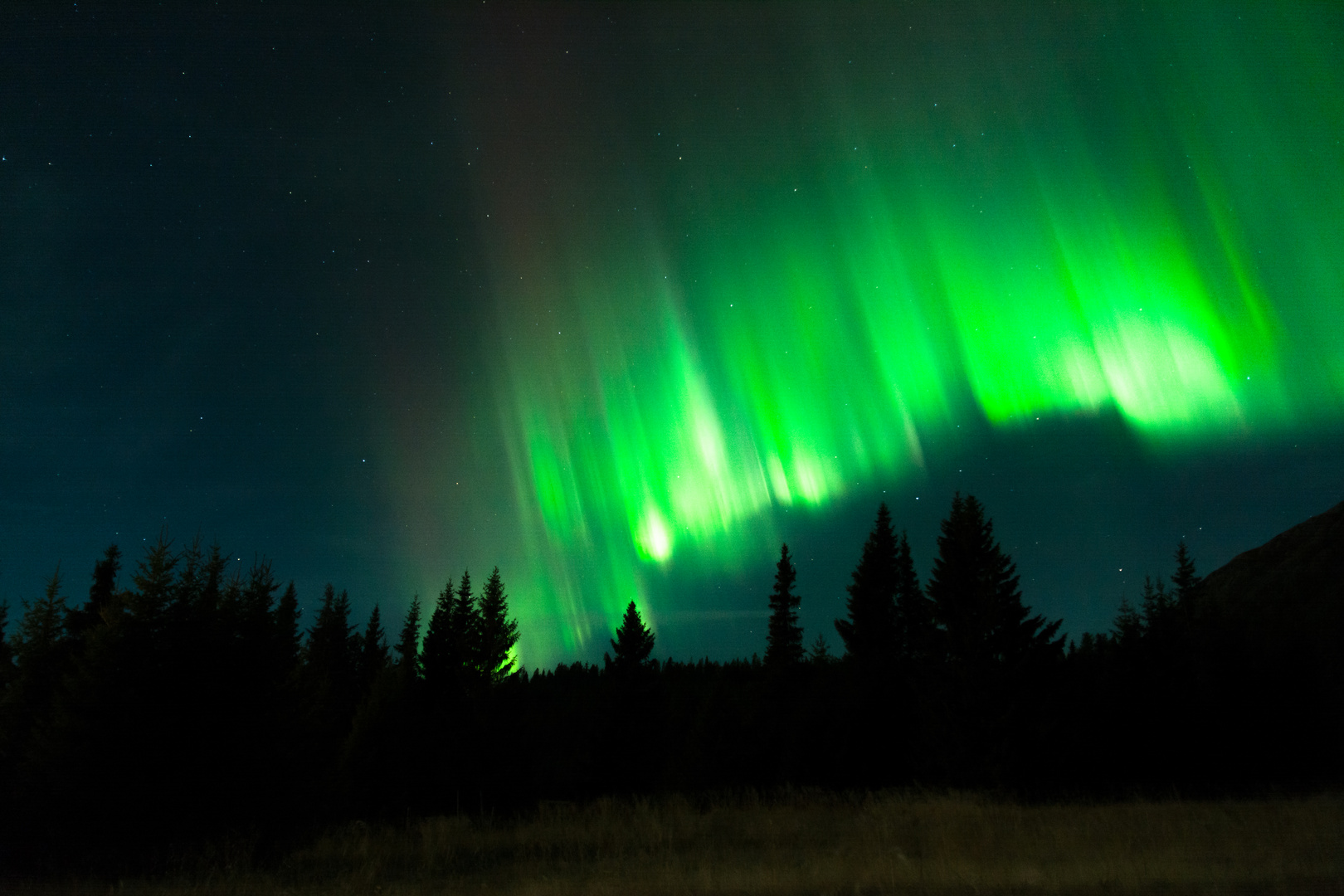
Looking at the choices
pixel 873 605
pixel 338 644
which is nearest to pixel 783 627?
pixel 873 605

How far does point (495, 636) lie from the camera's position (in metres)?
48.6

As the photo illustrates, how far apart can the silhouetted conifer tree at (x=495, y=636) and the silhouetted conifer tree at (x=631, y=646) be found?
28.0ft

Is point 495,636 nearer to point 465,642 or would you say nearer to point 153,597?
point 465,642

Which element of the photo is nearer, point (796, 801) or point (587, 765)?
point (796, 801)

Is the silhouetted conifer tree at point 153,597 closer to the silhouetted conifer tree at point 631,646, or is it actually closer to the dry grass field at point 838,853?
the dry grass field at point 838,853

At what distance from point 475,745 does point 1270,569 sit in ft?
439

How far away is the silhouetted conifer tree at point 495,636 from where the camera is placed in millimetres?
47969

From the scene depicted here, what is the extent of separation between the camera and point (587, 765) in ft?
170

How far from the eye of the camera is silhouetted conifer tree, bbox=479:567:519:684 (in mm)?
47969

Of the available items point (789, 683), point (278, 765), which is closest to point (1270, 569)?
point (789, 683)

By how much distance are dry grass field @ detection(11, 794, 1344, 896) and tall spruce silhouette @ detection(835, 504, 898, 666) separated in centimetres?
4028

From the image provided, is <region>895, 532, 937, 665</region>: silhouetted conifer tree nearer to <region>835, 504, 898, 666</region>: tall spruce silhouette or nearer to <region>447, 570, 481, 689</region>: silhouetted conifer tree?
<region>835, 504, 898, 666</region>: tall spruce silhouette

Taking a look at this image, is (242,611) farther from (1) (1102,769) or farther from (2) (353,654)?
(2) (353,654)

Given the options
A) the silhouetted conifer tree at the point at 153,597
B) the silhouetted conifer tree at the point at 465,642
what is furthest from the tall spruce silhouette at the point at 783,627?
the silhouetted conifer tree at the point at 153,597
